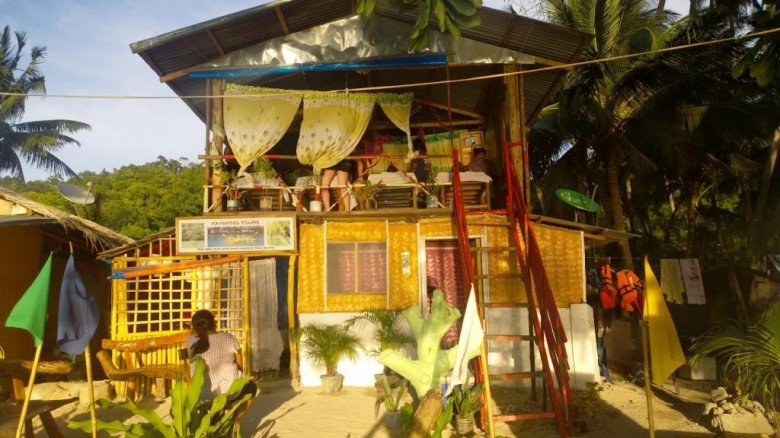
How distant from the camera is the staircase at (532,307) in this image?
6.01 m

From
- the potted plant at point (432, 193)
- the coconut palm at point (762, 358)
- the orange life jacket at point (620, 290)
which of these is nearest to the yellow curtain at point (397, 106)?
the potted plant at point (432, 193)

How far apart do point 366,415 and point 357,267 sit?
8.89 feet

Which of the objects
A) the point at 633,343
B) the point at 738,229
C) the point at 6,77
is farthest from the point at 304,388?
the point at 6,77

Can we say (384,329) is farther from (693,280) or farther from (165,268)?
(693,280)

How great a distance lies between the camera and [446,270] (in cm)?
923

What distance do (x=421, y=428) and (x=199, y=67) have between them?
6947 millimetres

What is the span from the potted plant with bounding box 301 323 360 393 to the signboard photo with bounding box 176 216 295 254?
4.64 ft

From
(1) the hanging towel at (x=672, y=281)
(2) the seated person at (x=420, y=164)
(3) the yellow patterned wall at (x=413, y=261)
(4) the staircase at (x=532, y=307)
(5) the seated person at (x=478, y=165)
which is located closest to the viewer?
(4) the staircase at (x=532, y=307)

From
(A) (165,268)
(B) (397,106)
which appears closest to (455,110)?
(B) (397,106)

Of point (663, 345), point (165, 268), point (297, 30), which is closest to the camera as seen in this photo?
point (663, 345)

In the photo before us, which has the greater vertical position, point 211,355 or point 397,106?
point 397,106

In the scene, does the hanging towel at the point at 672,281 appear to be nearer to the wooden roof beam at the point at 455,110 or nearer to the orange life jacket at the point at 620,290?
the orange life jacket at the point at 620,290

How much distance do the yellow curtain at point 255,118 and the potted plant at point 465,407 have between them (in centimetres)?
522

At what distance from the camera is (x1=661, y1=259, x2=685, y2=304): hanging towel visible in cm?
1155
